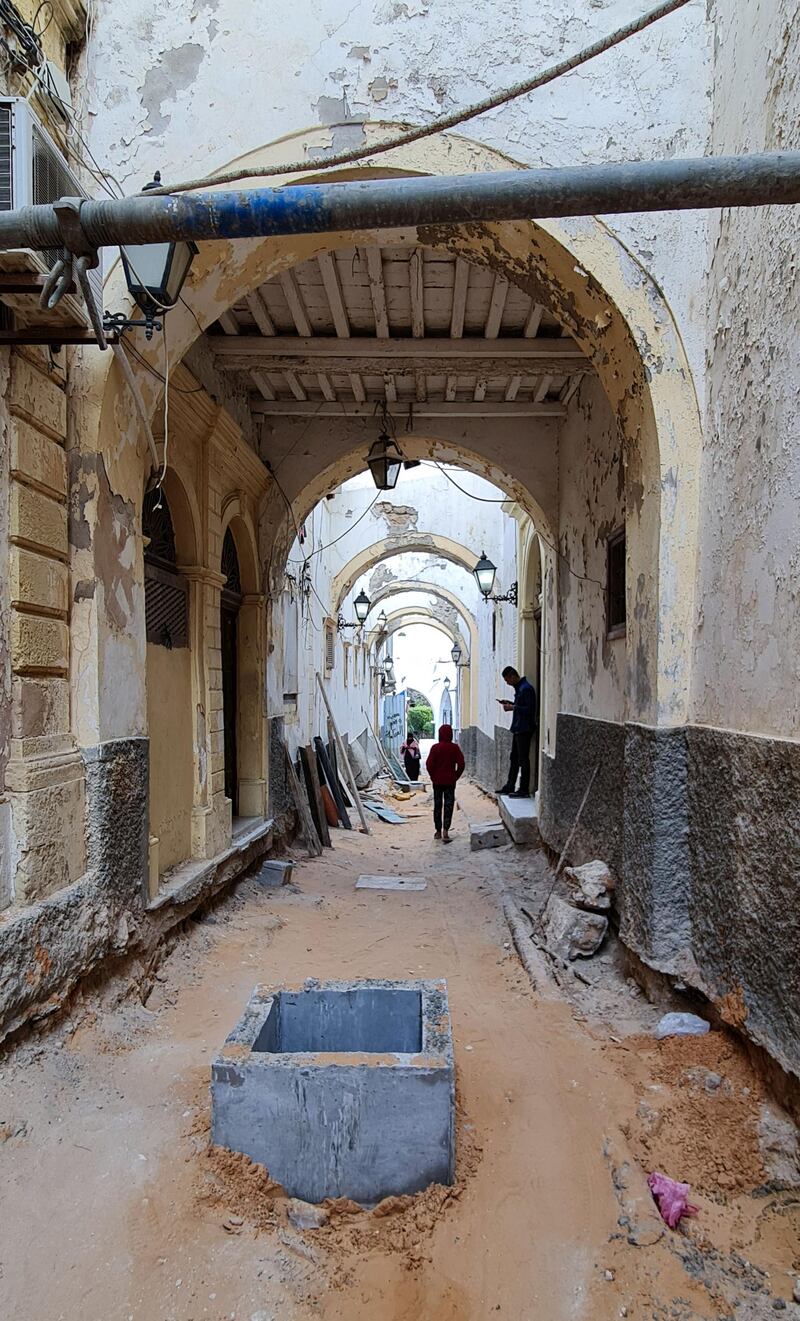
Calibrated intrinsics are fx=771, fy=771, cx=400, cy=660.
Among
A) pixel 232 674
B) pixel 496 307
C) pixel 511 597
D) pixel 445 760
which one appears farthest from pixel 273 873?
pixel 511 597

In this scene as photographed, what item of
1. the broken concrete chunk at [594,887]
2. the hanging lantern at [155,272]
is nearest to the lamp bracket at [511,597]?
the broken concrete chunk at [594,887]

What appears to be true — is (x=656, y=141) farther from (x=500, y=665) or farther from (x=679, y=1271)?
(x=500, y=665)

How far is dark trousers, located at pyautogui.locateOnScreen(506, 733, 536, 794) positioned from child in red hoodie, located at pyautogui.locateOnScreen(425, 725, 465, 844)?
72 cm

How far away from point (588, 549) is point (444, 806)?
5438mm

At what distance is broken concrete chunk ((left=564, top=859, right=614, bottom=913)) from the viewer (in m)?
4.64

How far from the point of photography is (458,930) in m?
5.96

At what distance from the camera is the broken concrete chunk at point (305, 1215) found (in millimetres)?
2494

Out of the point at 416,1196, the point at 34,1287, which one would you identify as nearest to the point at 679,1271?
the point at 416,1196

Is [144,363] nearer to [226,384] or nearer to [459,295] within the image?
[459,295]

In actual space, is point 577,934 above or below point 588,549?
below

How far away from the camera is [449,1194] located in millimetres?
2609

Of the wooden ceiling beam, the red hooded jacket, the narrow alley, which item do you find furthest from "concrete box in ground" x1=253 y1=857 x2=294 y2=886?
the wooden ceiling beam

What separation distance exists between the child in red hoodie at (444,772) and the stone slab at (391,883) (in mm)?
2257

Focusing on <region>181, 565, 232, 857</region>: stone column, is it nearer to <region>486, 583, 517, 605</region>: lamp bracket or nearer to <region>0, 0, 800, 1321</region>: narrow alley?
<region>0, 0, 800, 1321</region>: narrow alley
